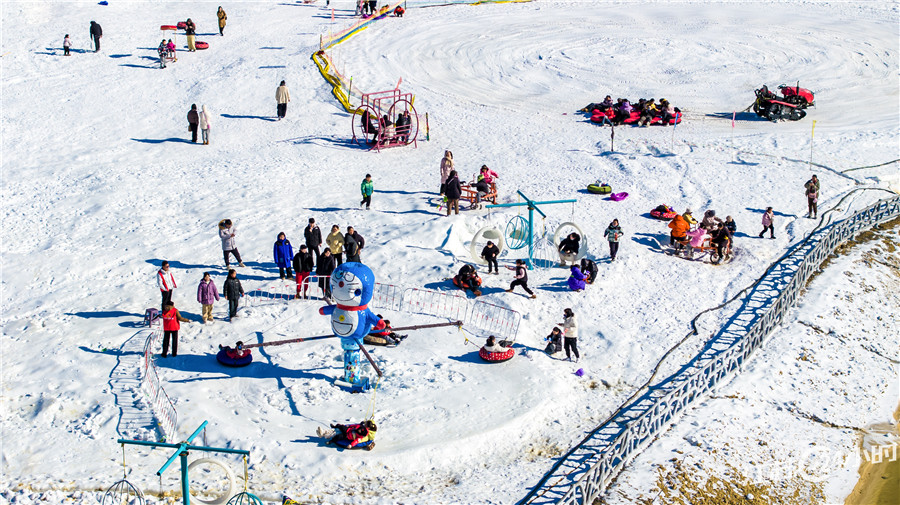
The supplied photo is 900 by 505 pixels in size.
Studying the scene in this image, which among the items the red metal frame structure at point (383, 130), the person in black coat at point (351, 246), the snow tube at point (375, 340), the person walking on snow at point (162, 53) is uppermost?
the person walking on snow at point (162, 53)

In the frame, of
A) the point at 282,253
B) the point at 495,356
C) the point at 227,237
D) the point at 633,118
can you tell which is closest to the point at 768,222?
the point at 633,118

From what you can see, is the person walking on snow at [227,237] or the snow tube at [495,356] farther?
the person walking on snow at [227,237]

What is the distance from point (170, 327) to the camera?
17.5 meters

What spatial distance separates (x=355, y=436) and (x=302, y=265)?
6065 mm

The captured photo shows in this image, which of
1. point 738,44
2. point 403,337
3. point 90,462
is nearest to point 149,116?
point 403,337

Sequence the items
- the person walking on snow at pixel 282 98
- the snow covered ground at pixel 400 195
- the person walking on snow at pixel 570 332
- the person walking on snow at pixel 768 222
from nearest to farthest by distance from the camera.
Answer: the snow covered ground at pixel 400 195 < the person walking on snow at pixel 570 332 < the person walking on snow at pixel 768 222 < the person walking on snow at pixel 282 98

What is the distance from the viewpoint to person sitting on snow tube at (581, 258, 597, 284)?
20.9 m

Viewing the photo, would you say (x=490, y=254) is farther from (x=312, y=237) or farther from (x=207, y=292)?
(x=207, y=292)

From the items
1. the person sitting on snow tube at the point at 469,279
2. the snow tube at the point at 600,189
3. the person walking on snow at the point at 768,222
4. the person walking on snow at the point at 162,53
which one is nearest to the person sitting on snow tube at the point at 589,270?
the person sitting on snow tube at the point at 469,279

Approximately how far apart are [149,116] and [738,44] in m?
26.1

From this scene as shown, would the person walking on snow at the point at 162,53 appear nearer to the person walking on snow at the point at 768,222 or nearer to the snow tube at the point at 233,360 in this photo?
the snow tube at the point at 233,360

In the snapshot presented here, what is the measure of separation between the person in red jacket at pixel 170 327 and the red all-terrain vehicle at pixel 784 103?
2373cm

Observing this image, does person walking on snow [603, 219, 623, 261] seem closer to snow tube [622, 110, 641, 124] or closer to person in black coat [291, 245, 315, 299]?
person in black coat [291, 245, 315, 299]

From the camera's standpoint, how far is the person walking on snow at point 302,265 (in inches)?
787
